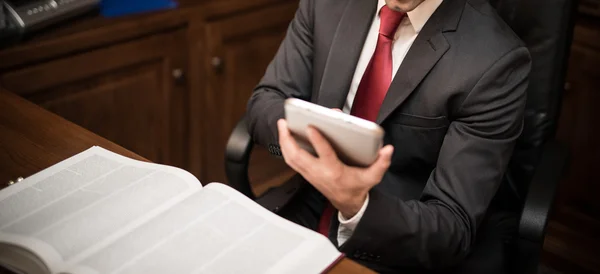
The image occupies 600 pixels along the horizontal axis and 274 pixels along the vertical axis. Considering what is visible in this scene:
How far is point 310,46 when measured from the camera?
135 cm

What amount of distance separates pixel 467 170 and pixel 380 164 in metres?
0.31

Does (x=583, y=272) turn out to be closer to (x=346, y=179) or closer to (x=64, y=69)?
(x=346, y=179)

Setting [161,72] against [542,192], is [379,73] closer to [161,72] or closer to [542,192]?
[542,192]

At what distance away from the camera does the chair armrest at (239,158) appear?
4.16 ft

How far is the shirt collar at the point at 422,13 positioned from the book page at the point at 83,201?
501 millimetres

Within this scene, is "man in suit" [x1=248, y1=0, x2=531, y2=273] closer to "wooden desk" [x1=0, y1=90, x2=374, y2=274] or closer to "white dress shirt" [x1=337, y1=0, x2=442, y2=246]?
"white dress shirt" [x1=337, y1=0, x2=442, y2=246]

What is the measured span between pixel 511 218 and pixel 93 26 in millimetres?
1086

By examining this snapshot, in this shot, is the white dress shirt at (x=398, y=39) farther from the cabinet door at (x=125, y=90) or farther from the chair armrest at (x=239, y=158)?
the cabinet door at (x=125, y=90)

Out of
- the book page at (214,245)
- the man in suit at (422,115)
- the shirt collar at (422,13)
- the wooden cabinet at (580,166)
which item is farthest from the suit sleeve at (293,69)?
the wooden cabinet at (580,166)

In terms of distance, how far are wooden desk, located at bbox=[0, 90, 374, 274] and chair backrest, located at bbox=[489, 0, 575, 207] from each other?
765 mm

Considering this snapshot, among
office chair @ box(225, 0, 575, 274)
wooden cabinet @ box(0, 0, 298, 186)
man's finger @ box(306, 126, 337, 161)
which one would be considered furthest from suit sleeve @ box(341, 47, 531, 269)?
wooden cabinet @ box(0, 0, 298, 186)

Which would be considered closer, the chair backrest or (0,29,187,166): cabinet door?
the chair backrest

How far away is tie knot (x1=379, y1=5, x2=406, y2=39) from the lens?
1173 millimetres

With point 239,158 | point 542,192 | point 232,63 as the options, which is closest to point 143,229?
point 239,158
